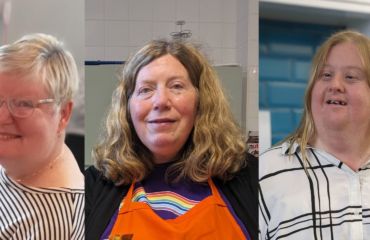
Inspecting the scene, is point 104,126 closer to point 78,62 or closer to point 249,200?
point 78,62

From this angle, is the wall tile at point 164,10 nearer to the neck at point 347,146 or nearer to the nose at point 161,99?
the nose at point 161,99

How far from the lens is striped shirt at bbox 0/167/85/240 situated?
1.05 metres

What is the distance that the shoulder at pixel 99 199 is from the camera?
106 centimetres

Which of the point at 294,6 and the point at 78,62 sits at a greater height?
the point at 294,6

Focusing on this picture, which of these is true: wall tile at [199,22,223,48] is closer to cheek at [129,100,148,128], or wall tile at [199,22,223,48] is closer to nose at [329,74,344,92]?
cheek at [129,100,148,128]

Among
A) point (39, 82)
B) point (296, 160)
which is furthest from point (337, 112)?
point (39, 82)

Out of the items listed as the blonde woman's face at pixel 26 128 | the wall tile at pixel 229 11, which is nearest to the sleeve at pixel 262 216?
the wall tile at pixel 229 11

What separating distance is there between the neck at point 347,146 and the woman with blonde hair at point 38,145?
0.71m

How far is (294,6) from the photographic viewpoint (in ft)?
3.96

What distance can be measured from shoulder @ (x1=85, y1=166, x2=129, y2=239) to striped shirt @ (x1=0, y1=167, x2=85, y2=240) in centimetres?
3

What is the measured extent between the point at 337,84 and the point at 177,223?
1.97 feet

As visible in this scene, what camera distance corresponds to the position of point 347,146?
3.90ft

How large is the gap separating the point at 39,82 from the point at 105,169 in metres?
0.29

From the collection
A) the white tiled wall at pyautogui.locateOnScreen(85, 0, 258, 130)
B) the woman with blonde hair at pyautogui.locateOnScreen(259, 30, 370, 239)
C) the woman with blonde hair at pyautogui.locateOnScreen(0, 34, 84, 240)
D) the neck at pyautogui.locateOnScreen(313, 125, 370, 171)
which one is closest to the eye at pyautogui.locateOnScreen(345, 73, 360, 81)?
the woman with blonde hair at pyautogui.locateOnScreen(259, 30, 370, 239)
